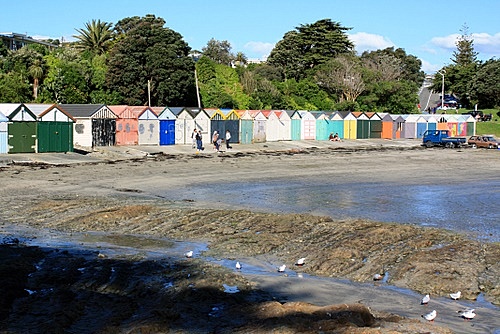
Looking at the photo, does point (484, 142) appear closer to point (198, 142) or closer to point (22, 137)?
Answer: point (198, 142)

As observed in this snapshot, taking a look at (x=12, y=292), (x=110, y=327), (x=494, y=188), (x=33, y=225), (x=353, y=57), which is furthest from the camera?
(x=353, y=57)

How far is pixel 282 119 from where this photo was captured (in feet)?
189

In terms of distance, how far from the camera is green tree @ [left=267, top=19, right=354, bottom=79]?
93.8m

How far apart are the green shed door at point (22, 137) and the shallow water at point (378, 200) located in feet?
51.6

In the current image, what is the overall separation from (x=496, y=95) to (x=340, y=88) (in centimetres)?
2685

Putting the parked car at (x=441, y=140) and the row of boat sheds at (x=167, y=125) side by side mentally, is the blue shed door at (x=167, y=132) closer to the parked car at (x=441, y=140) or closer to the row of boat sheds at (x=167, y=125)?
the row of boat sheds at (x=167, y=125)

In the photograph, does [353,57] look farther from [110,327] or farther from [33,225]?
[110,327]

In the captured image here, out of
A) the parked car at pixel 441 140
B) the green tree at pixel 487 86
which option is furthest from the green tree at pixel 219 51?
the parked car at pixel 441 140

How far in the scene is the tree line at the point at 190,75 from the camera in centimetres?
6266

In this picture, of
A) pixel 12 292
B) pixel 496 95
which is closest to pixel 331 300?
pixel 12 292

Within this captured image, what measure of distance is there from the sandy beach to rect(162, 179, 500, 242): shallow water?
3.64 feet

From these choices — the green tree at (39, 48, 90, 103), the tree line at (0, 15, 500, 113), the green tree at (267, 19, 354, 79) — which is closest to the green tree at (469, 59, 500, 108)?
the tree line at (0, 15, 500, 113)

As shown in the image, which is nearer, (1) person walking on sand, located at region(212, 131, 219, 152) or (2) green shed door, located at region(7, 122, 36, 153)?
(2) green shed door, located at region(7, 122, 36, 153)

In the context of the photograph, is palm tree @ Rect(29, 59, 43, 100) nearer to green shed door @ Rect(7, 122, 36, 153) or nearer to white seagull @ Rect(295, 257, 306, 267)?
green shed door @ Rect(7, 122, 36, 153)
